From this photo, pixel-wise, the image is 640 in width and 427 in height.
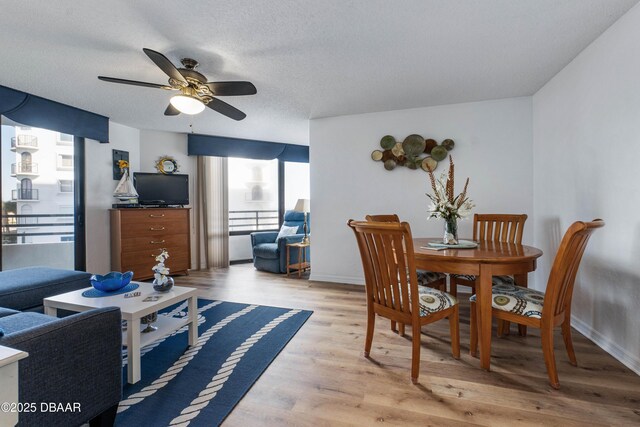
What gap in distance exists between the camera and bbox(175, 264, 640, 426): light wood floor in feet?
4.69

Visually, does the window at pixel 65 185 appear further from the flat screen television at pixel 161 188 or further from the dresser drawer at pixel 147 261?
the dresser drawer at pixel 147 261

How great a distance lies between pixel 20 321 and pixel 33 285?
0.83m

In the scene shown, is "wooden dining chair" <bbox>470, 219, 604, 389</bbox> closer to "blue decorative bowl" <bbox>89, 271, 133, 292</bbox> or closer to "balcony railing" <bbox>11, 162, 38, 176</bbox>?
"blue decorative bowl" <bbox>89, 271, 133, 292</bbox>

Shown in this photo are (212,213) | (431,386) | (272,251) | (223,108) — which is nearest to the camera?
(431,386)

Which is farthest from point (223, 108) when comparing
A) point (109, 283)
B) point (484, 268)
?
point (484, 268)

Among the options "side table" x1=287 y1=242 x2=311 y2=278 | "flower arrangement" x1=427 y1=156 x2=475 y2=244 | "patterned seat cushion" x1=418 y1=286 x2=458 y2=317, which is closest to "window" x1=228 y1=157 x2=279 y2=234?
"side table" x1=287 y1=242 x2=311 y2=278

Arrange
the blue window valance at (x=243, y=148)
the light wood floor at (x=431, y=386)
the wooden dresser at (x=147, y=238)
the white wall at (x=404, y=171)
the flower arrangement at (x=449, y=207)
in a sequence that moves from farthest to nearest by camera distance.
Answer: the blue window valance at (x=243, y=148) → the wooden dresser at (x=147, y=238) → the white wall at (x=404, y=171) → the flower arrangement at (x=449, y=207) → the light wood floor at (x=431, y=386)

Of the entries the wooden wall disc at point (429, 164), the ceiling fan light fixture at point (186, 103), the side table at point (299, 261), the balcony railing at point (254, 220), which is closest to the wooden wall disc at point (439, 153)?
the wooden wall disc at point (429, 164)

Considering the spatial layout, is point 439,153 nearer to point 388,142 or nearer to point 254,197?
point 388,142

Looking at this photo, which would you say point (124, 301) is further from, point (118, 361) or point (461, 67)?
point (461, 67)

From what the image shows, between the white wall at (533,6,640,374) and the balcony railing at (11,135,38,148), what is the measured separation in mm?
5469

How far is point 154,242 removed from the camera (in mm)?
4035

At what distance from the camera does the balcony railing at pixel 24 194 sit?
10.5 ft

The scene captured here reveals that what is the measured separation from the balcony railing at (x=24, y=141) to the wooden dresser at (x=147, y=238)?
1083 mm
